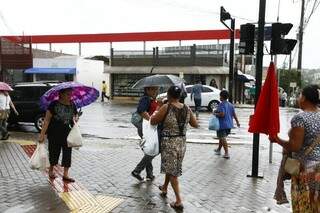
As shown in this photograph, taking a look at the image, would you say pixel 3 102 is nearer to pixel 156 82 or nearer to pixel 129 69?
pixel 156 82

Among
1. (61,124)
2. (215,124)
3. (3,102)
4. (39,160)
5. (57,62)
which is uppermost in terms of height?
(57,62)

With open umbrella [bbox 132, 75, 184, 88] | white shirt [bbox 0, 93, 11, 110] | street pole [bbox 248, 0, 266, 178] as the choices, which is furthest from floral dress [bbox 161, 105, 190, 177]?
white shirt [bbox 0, 93, 11, 110]

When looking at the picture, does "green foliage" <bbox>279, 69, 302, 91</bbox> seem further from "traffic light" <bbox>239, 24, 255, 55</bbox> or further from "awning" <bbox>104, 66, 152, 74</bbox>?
"traffic light" <bbox>239, 24, 255, 55</bbox>

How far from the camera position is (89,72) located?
46469mm

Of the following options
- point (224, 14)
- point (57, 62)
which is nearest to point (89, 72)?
point (57, 62)

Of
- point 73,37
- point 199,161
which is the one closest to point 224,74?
point 73,37

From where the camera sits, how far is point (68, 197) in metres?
7.20

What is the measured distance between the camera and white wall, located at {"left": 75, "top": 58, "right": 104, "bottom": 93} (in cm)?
4447

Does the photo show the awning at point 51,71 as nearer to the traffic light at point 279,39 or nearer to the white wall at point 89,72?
the white wall at point 89,72

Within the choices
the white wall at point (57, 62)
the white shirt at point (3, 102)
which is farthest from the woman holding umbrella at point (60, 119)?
the white wall at point (57, 62)

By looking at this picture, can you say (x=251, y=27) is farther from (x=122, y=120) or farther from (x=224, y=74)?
(x=224, y=74)

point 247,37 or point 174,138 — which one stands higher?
point 247,37

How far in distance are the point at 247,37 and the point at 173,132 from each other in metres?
3.62

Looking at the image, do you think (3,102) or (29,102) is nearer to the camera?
(3,102)
